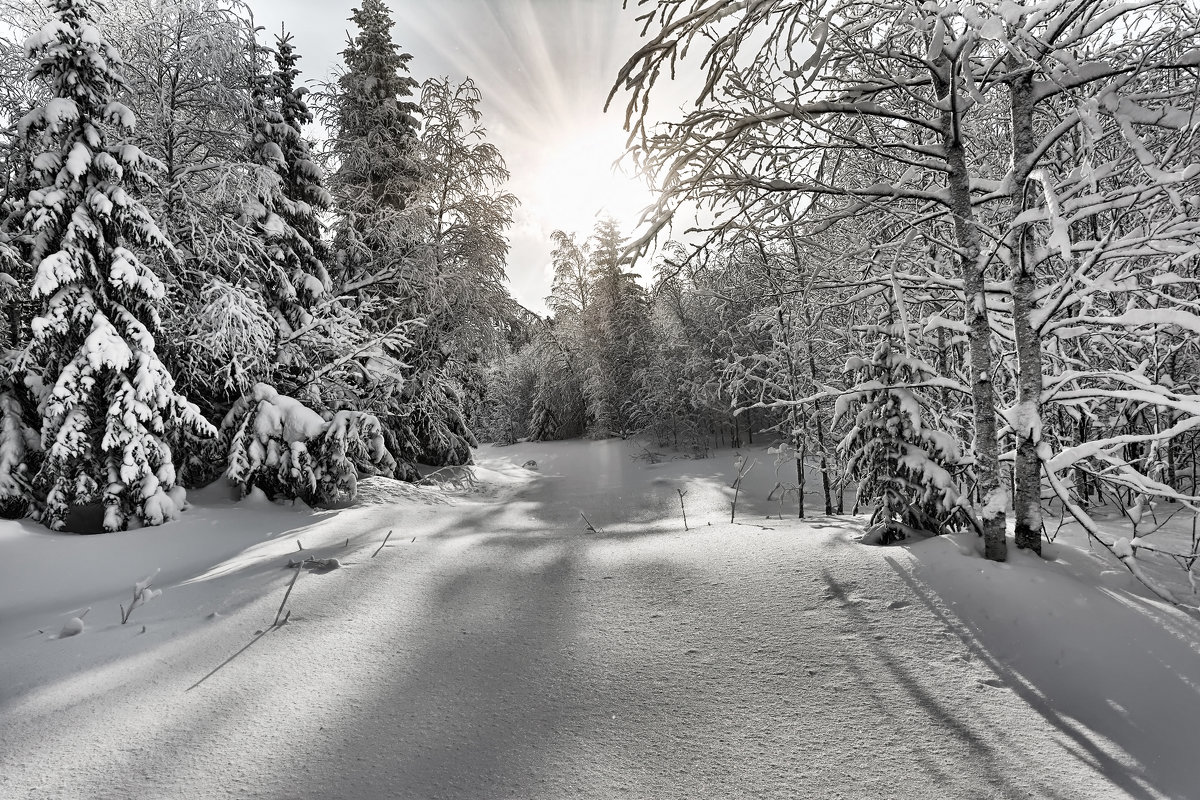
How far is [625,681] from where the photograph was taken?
254cm

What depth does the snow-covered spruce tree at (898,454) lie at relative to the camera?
3.84 metres

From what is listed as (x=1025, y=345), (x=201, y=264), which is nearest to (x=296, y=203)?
(x=201, y=264)

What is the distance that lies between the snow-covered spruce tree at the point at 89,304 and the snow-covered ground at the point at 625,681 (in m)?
1.52

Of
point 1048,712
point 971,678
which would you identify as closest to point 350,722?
point 971,678

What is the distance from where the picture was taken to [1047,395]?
3.11m

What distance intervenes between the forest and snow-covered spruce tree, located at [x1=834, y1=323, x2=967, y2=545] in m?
0.02

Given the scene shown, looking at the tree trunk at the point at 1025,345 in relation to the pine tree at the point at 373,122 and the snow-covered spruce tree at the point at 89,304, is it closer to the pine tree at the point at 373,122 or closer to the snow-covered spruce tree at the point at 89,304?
the snow-covered spruce tree at the point at 89,304

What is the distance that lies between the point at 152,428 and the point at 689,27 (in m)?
7.28

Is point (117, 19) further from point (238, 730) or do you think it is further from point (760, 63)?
point (238, 730)

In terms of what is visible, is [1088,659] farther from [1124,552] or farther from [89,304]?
[89,304]

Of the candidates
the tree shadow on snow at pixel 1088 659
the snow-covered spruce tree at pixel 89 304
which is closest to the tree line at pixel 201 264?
the snow-covered spruce tree at pixel 89 304

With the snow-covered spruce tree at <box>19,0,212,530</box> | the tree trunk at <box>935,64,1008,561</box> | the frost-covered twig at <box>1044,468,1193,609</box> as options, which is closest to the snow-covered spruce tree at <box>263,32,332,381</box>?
the snow-covered spruce tree at <box>19,0,212,530</box>

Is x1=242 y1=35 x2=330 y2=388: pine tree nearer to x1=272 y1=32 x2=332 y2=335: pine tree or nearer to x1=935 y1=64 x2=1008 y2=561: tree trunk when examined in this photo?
x1=272 y1=32 x2=332 y2=335: pine tree

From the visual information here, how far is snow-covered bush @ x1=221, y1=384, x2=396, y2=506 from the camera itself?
7.29m
